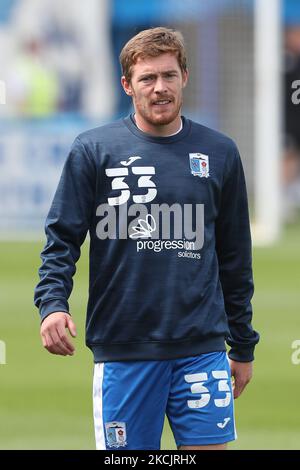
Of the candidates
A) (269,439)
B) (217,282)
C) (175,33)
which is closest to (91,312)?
(217,282)

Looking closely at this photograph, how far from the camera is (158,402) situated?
5.26 metres

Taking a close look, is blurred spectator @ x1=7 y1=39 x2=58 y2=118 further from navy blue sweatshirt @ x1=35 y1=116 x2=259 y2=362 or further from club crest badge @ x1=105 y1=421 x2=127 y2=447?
club crest badge @ x1=105 y1=421 x2=127 y2=447

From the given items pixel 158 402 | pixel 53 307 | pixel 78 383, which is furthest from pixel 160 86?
pixel 78 383

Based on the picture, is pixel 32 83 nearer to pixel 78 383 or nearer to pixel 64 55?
pixel 64 55

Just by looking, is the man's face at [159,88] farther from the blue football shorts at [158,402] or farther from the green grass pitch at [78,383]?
the green grass pitch at [78,383]

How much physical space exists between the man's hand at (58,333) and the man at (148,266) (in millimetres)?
135

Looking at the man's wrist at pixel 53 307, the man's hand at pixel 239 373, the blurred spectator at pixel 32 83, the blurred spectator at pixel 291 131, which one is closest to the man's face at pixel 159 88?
the man's wrist at pixel 53 307

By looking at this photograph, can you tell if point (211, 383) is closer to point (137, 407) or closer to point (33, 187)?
point (137, 407)

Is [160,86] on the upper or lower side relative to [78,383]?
upper

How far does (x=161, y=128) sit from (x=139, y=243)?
45 cm

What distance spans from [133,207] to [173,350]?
549 mm

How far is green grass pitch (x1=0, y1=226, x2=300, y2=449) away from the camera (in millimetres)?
8055

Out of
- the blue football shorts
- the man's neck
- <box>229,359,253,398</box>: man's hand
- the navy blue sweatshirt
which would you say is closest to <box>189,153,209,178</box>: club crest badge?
the navy blue sweatshirt

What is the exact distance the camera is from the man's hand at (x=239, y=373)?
223 inches
